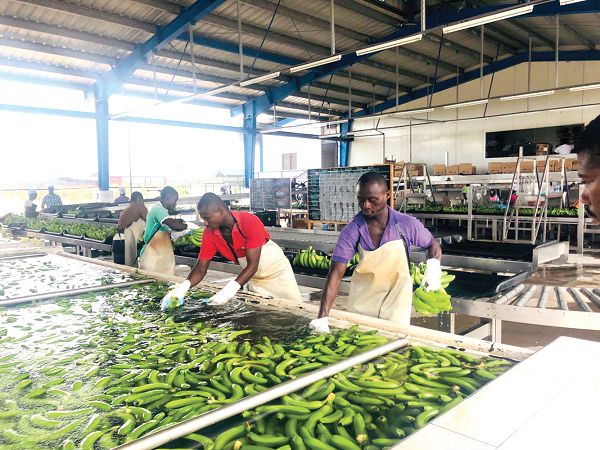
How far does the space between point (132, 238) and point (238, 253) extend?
3371mm

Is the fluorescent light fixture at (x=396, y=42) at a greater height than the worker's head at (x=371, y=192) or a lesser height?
greater

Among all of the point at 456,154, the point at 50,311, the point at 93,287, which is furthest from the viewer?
the point at 456,154

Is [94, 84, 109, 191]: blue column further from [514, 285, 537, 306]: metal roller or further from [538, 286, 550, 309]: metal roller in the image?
[538, 286, 550, 309]: metal roller

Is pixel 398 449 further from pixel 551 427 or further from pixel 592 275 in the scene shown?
pixel 592 275

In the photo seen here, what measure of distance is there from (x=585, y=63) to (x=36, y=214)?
17244 mm

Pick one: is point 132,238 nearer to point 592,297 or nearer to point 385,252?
point 385,252

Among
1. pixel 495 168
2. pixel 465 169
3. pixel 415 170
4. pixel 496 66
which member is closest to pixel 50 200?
pixel 415 170

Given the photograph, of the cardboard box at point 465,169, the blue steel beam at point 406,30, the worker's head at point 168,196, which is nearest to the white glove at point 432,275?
the worker's head at point 168,196

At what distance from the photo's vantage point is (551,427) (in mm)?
1200

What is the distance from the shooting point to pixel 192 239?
663 centimetres

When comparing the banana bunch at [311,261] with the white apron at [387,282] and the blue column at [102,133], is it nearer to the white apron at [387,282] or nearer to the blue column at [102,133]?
the white apron at [387,282]

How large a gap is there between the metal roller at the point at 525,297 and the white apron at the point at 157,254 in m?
3.97

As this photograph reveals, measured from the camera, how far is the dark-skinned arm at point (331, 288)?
256 cm

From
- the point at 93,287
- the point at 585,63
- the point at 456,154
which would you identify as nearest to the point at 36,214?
the point at 93,287
